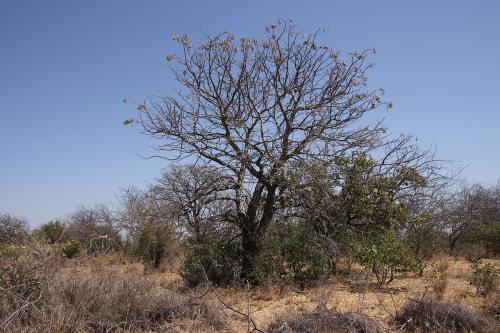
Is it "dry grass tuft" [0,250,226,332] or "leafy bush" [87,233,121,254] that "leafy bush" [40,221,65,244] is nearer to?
"leafy bush" [87,233,121,254]

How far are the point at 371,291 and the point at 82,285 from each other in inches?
241

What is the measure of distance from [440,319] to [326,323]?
5.93ft

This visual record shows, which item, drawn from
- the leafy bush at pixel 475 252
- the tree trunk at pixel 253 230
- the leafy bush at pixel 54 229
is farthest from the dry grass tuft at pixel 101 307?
the leafy bush at pixel 54 229

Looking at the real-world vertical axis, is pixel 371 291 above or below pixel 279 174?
below

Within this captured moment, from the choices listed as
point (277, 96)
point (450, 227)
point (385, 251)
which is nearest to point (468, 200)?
point (450, 227)

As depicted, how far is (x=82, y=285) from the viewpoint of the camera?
283 inches

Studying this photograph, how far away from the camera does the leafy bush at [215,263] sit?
36.3ft

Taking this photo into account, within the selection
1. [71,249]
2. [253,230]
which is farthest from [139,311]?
[71,249]

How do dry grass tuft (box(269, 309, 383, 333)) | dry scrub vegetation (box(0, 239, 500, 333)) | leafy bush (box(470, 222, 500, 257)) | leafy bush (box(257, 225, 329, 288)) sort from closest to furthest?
dry scrub vegetation (box(0, 239, 500, 333)), dry grass tuft (box(269, 309, 383, 333)), leafy bush (box(257, 225, 329, 288)), leafy bush (box(470, 222, 500, 257))

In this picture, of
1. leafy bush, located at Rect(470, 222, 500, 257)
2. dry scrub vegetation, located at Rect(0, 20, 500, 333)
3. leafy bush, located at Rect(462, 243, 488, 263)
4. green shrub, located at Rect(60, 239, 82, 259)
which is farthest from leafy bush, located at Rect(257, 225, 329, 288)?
green shrub, located at Rect(60, 239, 82, 259)

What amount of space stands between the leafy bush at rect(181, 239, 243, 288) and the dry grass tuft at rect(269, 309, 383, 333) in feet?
13.7

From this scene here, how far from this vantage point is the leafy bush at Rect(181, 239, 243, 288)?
11.1 metres

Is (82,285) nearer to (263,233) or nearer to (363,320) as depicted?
(363,320)

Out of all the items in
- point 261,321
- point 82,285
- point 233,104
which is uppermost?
point 233,104
